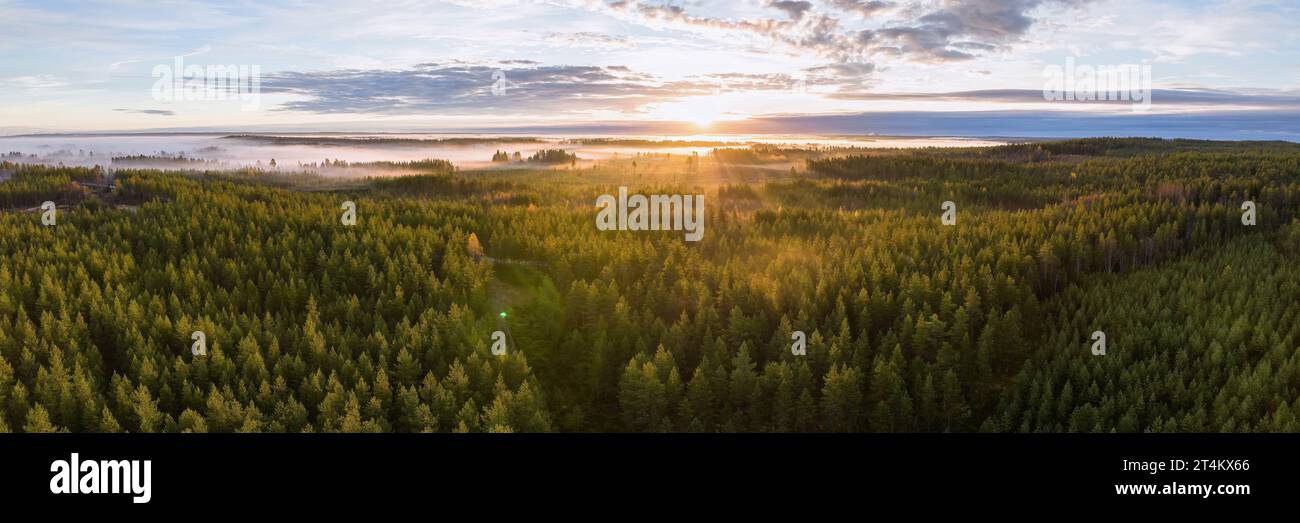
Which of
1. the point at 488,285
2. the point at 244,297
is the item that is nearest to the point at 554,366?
the point at 488,285

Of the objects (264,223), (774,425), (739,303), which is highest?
(264,223)

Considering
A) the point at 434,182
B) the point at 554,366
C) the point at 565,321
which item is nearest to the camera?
the point at 554,366

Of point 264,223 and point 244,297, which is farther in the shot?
point 264,223

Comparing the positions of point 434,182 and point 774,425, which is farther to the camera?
point 434,182

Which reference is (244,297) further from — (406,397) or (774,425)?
(774,425)

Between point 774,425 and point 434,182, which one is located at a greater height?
point 434,182

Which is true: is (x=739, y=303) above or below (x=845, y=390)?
above
